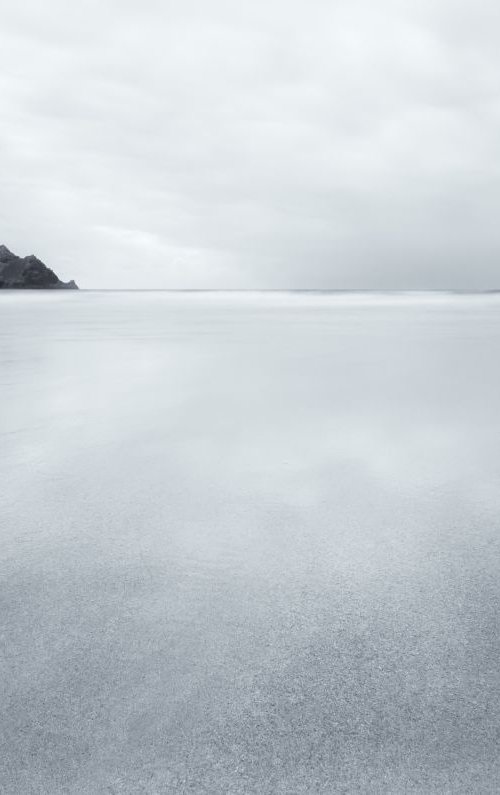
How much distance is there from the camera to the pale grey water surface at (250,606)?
164cm

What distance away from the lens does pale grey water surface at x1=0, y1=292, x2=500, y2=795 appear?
164 cm

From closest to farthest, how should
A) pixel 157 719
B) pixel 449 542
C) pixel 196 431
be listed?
pixel 157 719, pixel 449 542, pixel 196 431

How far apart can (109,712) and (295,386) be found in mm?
6477

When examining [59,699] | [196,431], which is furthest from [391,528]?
[196,431]

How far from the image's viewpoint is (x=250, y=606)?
238 centimetres

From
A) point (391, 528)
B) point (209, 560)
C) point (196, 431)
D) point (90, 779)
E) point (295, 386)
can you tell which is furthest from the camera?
point (295, 386)

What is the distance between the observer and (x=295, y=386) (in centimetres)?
809

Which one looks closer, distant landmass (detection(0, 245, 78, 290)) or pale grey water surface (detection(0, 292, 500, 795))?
pale grey water surface (detection(0, 292, 500, 795))

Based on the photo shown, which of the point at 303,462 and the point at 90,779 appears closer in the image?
the point at 90,779

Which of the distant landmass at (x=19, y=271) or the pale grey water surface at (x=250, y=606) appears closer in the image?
the pale grey water surface at (x=250, y=606)

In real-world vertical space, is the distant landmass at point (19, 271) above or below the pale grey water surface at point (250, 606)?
above

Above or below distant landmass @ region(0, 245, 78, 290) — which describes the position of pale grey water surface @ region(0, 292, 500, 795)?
below

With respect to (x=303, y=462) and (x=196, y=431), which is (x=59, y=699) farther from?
(x=196, y=431)

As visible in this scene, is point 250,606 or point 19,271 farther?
point 19,271
